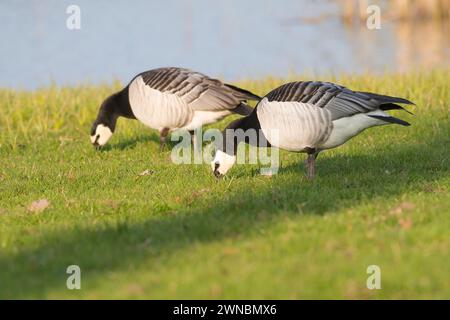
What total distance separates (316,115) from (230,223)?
2.87 m

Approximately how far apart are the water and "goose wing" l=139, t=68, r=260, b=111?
10.2 metres

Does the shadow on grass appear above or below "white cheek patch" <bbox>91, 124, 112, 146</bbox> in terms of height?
below

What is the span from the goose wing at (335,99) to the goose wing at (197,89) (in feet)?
8.85

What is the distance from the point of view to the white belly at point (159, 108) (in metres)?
14.1

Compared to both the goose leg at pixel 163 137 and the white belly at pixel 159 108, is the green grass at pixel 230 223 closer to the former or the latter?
the goose leg at pixel 163 137

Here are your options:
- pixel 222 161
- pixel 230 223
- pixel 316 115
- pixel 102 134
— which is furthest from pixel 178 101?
pixel 230 223

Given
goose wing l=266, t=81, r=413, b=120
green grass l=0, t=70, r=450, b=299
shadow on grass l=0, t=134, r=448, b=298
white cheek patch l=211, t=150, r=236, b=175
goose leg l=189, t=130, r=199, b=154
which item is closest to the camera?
green grass l=0, t=70, r=450, b=299

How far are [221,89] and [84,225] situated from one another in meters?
5.88

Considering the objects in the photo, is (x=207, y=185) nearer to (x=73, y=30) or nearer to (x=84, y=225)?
(x=84, y=225)

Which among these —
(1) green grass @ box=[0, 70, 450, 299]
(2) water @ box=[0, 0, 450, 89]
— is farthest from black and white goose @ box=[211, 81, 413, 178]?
(2) water @ box=[0, 0, 450, 89]

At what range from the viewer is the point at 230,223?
8234mm

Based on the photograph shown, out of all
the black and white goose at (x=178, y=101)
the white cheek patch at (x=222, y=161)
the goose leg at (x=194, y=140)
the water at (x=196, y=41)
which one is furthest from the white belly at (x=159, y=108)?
the water at (x=196, y=41)

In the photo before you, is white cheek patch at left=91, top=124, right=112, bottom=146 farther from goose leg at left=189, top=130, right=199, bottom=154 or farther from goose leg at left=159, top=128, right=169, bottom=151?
goose leg at left=189, top=130, right=199, bottom=154

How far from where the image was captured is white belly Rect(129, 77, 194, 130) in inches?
556
